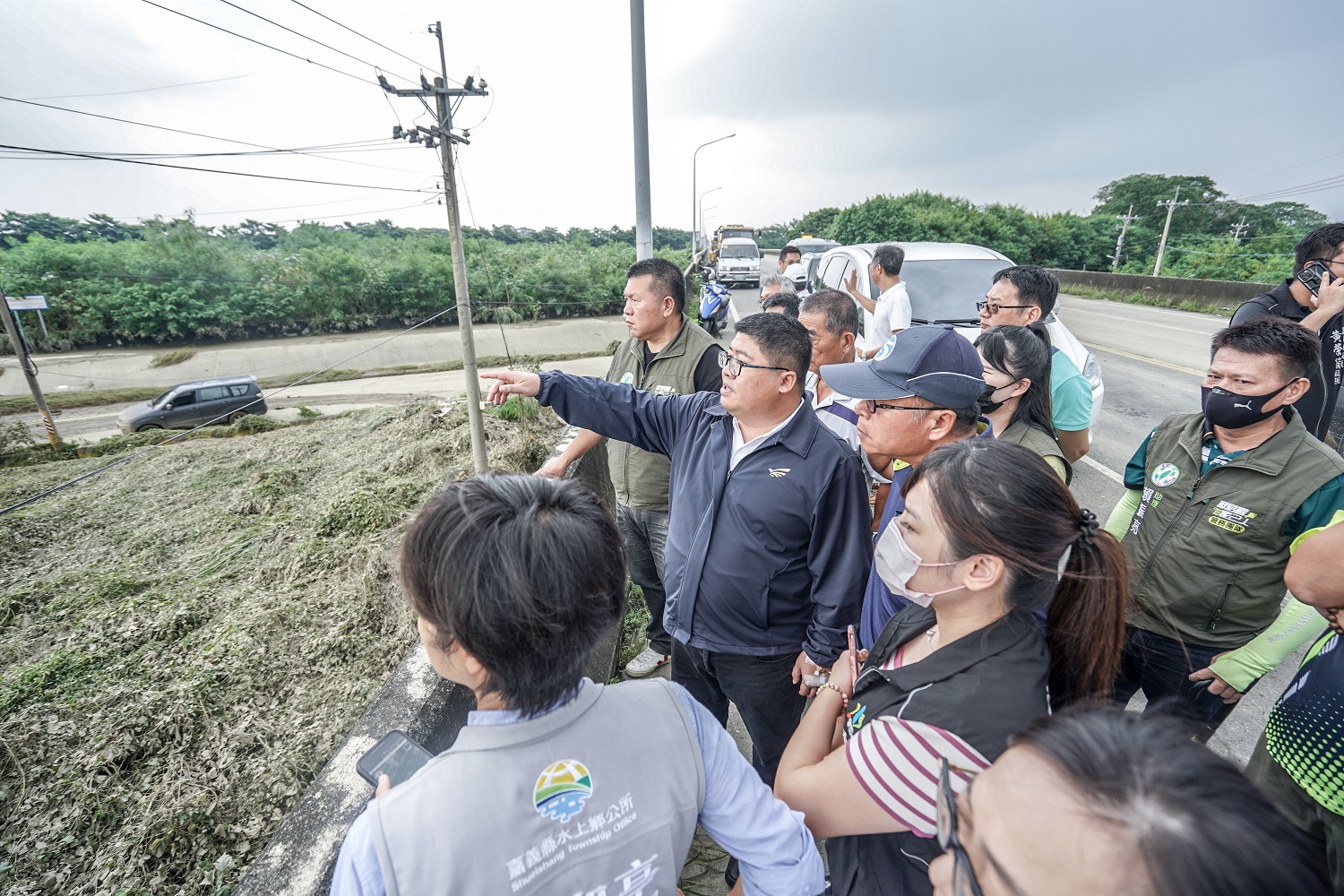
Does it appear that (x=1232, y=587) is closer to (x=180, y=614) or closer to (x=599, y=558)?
(x=599, y=558)

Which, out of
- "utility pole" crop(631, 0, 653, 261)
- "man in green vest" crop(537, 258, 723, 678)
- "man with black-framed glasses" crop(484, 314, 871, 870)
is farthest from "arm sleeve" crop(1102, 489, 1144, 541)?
"utility pole" crop(631, 0, 653, 261)

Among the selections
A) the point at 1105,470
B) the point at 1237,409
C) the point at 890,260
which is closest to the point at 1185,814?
the point at 1237,409

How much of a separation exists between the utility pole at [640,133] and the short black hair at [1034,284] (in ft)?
12.5

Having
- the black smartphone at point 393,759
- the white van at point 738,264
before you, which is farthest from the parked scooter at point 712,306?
the white van at point 738,264

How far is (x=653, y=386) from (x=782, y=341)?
1.18 m

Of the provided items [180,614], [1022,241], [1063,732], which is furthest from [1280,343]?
[1022,241]

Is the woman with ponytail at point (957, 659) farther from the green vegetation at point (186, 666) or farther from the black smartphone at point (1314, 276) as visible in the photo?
the black smartphone at point (1314, 276)

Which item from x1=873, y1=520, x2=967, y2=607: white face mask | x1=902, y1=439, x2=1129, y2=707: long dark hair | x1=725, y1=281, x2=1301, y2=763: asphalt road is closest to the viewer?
x1=902, y1=439, x2=1129, y2=707: long dark hair

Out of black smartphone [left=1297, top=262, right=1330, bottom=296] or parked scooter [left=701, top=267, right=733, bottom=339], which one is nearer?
black smartphone [left=1297, top=262, right=1330, bottom=296]

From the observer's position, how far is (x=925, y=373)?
6.84 ft

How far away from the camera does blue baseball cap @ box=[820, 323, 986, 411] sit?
207 cm

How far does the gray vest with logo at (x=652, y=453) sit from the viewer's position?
Answer: 10.4ft

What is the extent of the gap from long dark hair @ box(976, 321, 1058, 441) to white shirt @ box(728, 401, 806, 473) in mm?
1021

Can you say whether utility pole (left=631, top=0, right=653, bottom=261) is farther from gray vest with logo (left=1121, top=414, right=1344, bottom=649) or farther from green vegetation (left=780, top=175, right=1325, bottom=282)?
green vegetation (left=780, top=175, right=1325, bottom=282)
